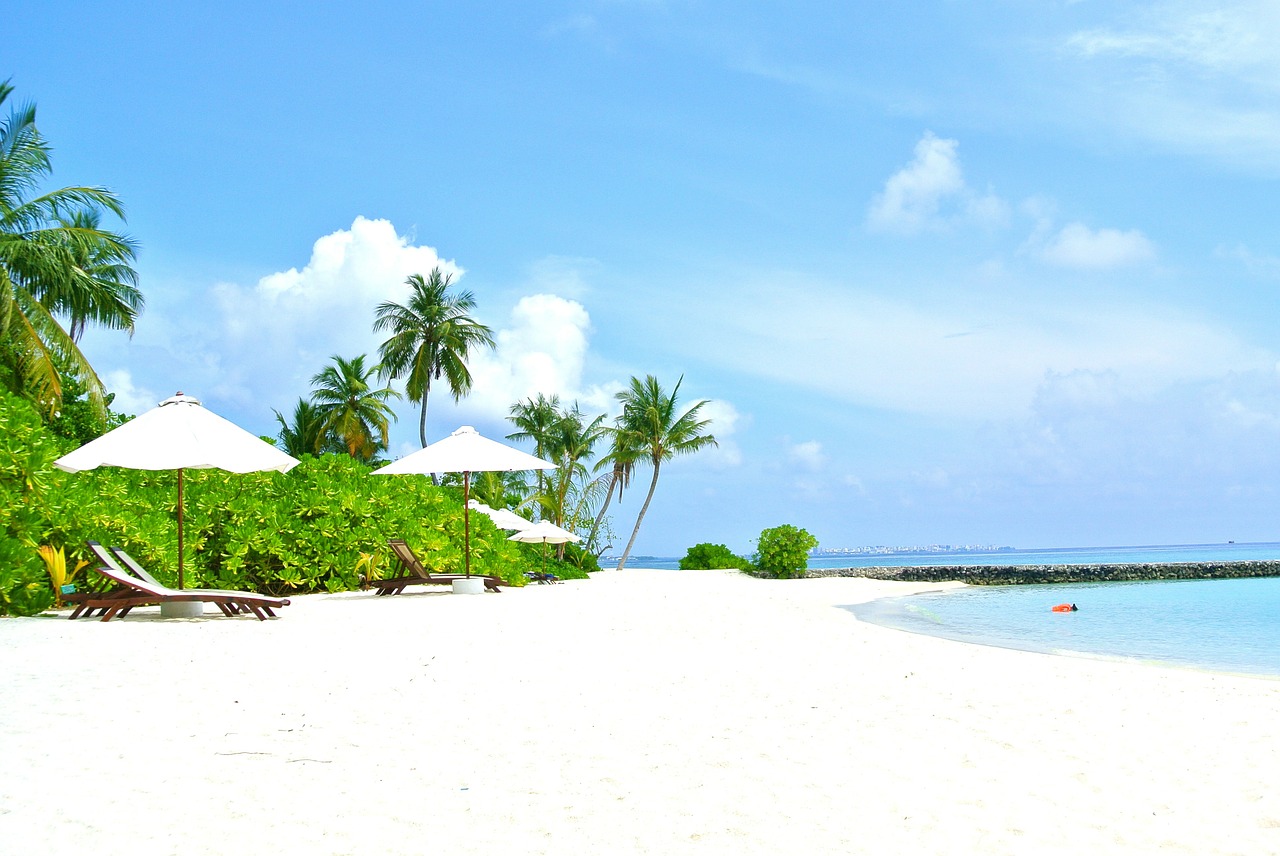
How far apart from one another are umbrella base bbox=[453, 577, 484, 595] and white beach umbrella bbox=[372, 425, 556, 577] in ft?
1.07

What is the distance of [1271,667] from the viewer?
1129 centimetres

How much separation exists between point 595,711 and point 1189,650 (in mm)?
11215

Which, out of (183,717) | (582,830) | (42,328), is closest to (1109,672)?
(582,830)

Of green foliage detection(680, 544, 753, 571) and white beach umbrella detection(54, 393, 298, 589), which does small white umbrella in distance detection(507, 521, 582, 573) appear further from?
green foliage detection(680, 544, 753, 571)

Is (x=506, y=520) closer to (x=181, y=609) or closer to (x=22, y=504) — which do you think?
(x=181, y=609)

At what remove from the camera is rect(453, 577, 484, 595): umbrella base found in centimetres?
1391

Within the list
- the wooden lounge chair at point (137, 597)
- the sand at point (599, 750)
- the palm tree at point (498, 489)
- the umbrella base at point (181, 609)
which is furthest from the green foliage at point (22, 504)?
the palm tree at point (498, 489)

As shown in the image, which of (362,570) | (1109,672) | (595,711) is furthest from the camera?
(362,570)

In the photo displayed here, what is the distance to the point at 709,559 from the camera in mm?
37594

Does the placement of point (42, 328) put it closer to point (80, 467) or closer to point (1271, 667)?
point (80, 467)

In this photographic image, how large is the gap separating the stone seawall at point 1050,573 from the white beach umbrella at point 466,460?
2478cm

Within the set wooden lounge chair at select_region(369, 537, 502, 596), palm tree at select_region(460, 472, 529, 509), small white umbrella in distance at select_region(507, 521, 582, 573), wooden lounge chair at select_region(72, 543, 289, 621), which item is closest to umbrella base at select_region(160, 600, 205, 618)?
wooden lounge chair at select_region(72, 543, 289, 621)

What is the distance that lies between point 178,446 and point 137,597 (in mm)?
1727

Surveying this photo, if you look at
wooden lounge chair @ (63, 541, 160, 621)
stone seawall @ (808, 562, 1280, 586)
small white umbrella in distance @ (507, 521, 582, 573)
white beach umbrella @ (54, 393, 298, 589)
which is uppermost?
white beach umbrella @ (54, 393, 298, 589)
